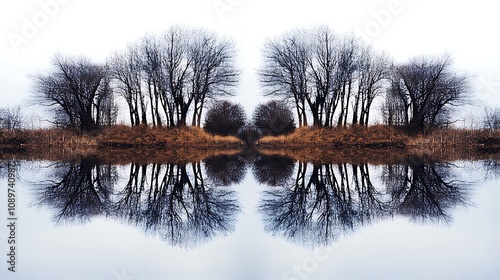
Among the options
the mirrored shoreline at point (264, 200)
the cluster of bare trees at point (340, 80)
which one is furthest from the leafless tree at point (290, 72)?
the mirrored shoreline at point (264, 200)

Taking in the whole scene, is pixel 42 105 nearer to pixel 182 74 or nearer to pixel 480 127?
pixel 182 74

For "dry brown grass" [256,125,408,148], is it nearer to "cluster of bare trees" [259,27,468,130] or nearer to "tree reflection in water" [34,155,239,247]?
"cluster of bare trees" [259,27,468,130]

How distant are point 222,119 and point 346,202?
46.0 m

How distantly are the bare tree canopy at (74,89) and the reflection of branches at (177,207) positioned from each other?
99.4ft

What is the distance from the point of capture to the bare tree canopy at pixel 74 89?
40.6 m

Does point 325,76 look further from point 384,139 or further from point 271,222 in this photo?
point 271,222

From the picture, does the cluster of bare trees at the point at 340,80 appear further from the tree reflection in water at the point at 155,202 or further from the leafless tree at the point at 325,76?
the tree reflection in water at the point at 155,202

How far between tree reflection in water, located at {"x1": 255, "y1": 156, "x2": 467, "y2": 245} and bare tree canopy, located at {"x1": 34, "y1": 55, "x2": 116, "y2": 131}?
3218cm

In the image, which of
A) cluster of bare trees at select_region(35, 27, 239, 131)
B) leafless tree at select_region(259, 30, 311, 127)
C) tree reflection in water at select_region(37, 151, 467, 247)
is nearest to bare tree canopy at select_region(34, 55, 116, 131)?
cluster of bare trees at select_region(35, 27, 239, 131)

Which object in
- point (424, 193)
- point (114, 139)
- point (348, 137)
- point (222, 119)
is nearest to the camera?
point (424, 193)

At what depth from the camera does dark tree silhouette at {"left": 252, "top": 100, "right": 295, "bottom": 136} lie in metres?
57.0

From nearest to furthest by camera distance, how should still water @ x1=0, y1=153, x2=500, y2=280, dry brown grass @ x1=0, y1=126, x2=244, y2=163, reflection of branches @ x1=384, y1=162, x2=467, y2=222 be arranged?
still water @ x1=0, y1=153, x2=500, y2=280 < reflection of branches @ x1=384, y1=162, x2=467, y2=222 < dry brown grass @ x1=0, y1=126, x2=244, y2=163

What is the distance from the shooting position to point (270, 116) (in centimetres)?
6744

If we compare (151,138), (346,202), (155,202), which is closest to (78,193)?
(155,202)
